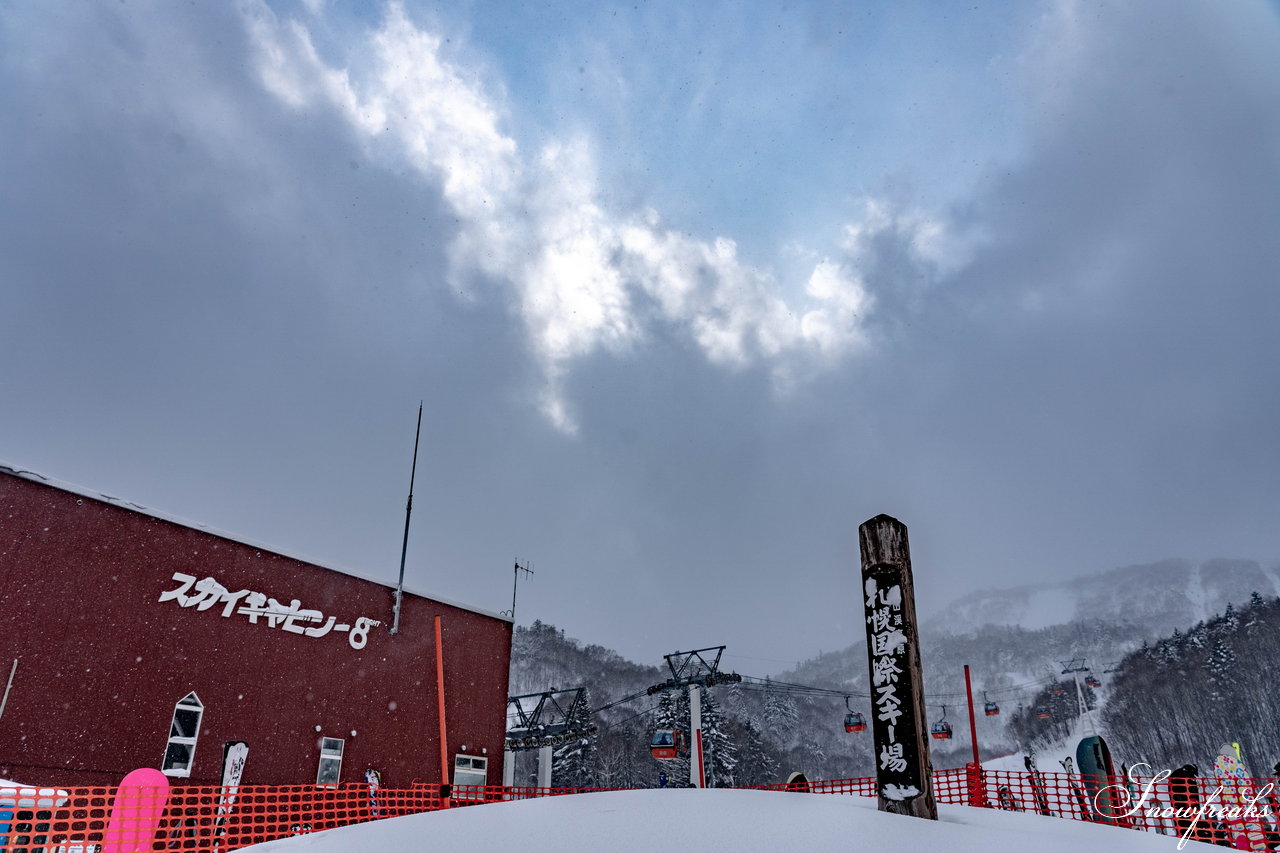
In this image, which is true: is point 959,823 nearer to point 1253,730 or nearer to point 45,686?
point 45,686

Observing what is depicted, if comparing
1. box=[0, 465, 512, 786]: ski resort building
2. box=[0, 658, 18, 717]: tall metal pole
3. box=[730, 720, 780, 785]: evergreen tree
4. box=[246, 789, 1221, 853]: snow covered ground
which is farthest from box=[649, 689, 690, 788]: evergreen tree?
box=[246, 789, 1221, 853]: snow covered ground

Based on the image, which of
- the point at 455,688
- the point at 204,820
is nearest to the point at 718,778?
the point at 455,688

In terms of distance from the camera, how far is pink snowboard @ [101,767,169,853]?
20.4 ft

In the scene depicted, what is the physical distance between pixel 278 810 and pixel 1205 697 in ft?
263

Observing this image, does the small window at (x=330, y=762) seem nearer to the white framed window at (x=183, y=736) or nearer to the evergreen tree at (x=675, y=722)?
the white framed window at (x=183, y=736)

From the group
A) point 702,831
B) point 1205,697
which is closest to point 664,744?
point 702,831

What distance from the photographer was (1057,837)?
4.89m

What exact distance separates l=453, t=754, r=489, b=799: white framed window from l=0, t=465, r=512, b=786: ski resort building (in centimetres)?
7

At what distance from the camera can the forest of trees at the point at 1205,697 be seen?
61719mm

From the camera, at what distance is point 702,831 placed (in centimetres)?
429

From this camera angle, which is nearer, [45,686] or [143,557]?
[45,686]

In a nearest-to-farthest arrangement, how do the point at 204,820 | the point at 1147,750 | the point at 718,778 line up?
the point at 204,820 → the point at 718,778 → the point at 1147,750

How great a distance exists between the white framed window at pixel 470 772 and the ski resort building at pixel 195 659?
0.21ft

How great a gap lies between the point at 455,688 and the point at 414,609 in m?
2.28
